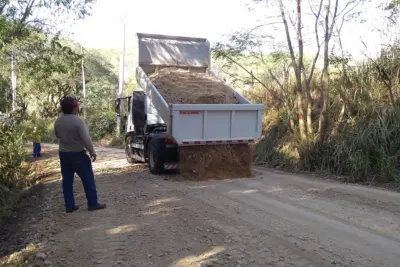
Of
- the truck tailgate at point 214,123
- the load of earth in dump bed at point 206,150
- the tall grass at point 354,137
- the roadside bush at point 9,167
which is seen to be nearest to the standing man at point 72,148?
the roadside bush at point 9,167

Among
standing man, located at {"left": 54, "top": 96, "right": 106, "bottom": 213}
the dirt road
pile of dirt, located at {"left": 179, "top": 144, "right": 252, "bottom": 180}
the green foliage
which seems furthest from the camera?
the green foliage

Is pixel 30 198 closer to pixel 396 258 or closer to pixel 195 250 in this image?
pixel 195 250

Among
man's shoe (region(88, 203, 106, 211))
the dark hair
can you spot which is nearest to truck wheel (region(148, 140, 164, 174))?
man's shoe (region(88, 203, 106, 211))

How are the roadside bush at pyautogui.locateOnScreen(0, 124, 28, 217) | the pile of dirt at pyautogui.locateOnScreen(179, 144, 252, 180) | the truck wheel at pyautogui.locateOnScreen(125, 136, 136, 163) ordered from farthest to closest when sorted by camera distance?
the truck wheel at pyautogui.locateOnScreen(125, 136, 136, 163)
the pile of dirt at pyautogui.locateOnScreen(179, 144, 252, 180)
the roadside bush at pyautogui.locateOnScreen(0, 124, 28, 217)

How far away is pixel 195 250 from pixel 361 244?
1.97 meters

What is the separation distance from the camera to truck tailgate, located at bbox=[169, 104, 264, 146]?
8.86 meters

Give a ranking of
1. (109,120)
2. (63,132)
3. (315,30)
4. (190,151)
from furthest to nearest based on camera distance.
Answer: (109,120), (315,30), (190,151), (63,132)

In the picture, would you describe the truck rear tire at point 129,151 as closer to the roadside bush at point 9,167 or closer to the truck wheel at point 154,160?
the truck wheel at point 154,160

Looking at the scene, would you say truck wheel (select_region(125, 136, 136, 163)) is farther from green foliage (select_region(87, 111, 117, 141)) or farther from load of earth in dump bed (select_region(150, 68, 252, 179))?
green foliage (select_region(87, 111, 117, 141))

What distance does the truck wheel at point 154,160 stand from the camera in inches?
391

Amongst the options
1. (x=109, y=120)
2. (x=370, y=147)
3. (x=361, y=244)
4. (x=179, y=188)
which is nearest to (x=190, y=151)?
(x=179, y=188)

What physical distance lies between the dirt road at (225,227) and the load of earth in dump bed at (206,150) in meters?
0.92

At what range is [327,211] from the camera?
629 cm

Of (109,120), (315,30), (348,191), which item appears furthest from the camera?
(109,120)
